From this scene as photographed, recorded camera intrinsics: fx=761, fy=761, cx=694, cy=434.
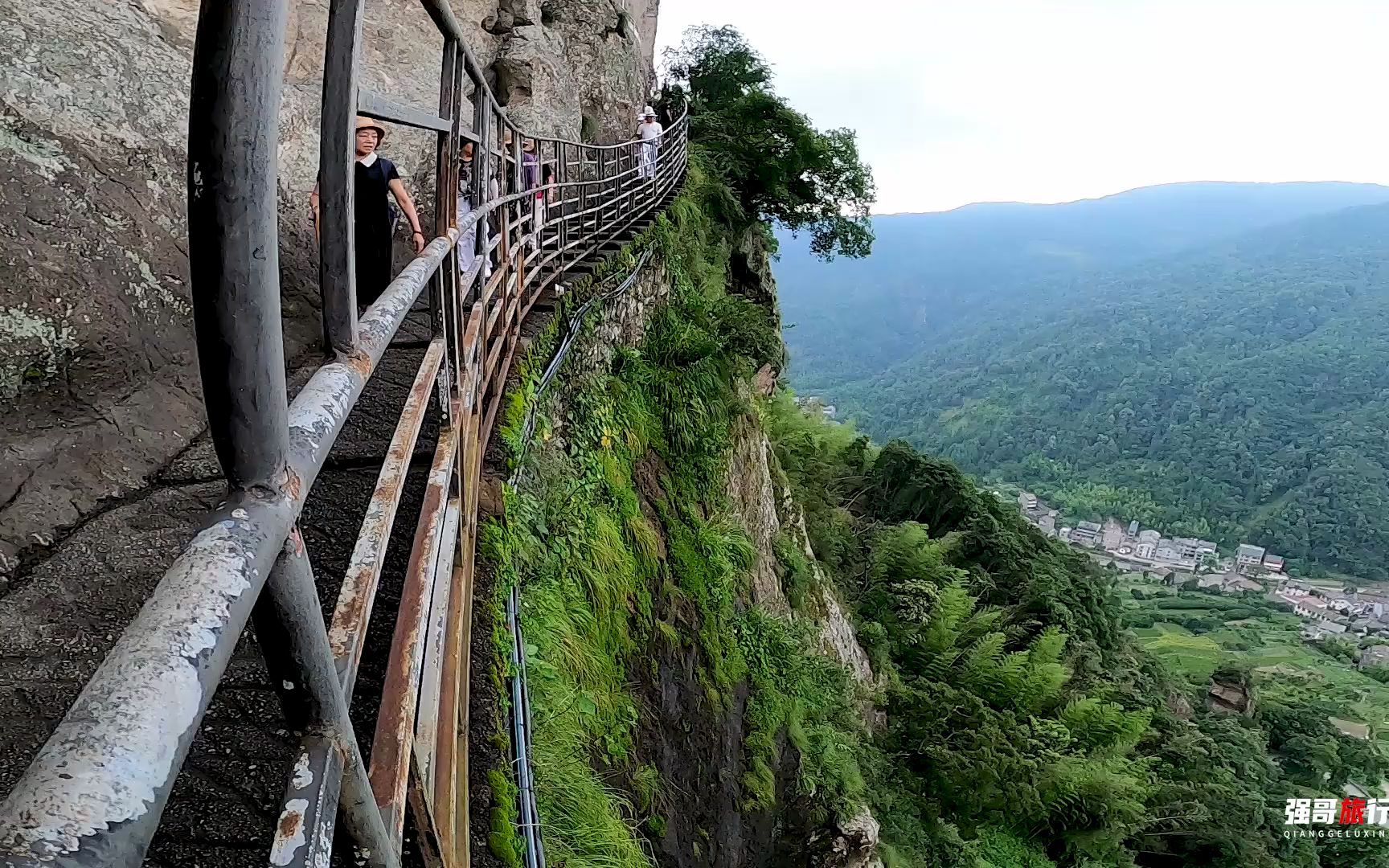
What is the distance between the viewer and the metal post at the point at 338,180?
1.12 m

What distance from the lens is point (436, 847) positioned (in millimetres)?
1506

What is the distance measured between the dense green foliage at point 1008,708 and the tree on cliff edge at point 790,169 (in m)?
4.40

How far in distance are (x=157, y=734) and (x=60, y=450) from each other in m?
2.48

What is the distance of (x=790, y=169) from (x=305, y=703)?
16.6 m

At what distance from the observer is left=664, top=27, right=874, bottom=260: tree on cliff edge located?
16.2 meters

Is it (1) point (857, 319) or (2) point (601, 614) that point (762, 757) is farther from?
(1) point (857, 319)

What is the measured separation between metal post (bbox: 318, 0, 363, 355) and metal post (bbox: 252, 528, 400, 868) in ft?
1.57

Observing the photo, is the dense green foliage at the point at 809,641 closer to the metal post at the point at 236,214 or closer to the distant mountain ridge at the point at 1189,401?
the metal post at the point at 236,214

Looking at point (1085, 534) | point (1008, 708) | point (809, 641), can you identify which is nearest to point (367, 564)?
point (809, 641)

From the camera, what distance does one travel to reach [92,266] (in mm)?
2814

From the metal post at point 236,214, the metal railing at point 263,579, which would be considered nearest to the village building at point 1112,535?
the metal railing at point 263,579

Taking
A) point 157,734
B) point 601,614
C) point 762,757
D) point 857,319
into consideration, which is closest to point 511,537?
point 601,614

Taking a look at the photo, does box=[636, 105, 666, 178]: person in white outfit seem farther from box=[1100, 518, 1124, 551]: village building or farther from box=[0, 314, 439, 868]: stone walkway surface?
box=[1100, 518, 1124, 551]: village building

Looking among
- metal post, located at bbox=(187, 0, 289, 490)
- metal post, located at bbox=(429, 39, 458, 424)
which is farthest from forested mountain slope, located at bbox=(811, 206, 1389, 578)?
metal post, located at bbox=(187, 0, 289, 490)
